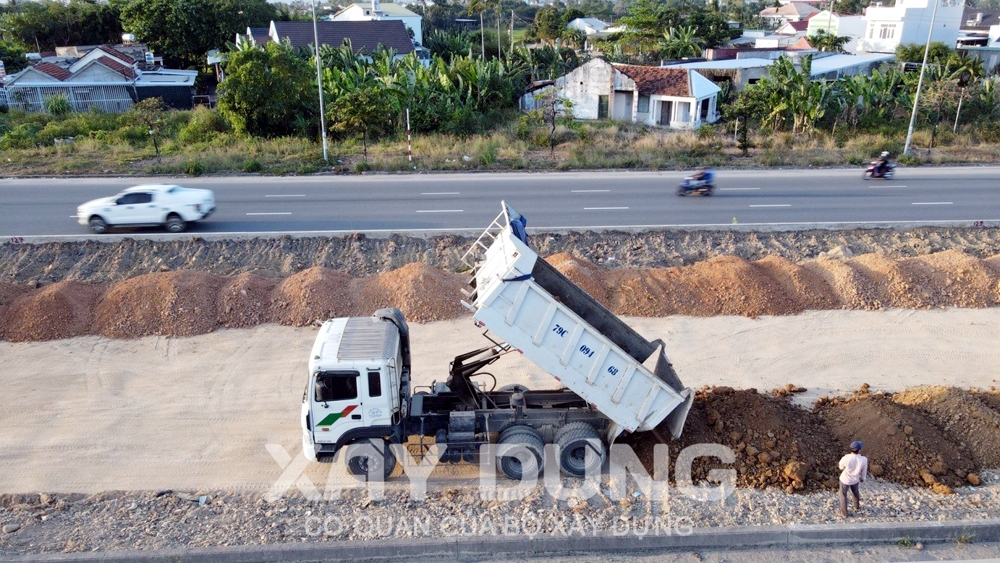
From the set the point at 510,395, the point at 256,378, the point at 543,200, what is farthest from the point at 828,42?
the point at 256,378

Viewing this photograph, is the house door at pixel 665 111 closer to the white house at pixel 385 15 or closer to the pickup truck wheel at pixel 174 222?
the pickup truck wheel at pixel 174 222

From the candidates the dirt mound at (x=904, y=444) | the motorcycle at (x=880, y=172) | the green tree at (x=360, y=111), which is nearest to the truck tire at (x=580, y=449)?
the dirt mound at (x=904, y=444)

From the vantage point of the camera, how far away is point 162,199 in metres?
20.9

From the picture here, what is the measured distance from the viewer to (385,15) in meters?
Result: 73.4

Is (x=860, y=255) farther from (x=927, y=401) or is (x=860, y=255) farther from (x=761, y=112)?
(x=761, y=112)

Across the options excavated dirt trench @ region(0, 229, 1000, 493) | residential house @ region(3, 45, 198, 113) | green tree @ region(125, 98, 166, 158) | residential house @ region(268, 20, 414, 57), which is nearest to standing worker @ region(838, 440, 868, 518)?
excavated dirt trench @ region(0, 229, 1000, 493)

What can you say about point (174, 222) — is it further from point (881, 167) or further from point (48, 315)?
point (881, 167)

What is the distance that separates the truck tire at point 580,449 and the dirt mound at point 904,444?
3990 millimetres

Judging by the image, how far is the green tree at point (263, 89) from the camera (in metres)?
33.8

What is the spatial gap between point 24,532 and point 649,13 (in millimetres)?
60966

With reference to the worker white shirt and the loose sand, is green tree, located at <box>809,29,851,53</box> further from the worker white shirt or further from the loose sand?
the worker white shirt

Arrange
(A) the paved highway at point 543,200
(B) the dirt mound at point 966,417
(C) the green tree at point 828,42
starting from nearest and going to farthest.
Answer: (B) the dirt mound at point 966,417 → (A) the paved highway at point 543,200 → (C) the green tree at point 828,42

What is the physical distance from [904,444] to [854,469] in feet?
6.86

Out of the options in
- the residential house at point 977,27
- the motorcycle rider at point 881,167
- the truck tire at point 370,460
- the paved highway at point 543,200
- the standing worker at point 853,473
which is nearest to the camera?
the standing worker at point 853,473
